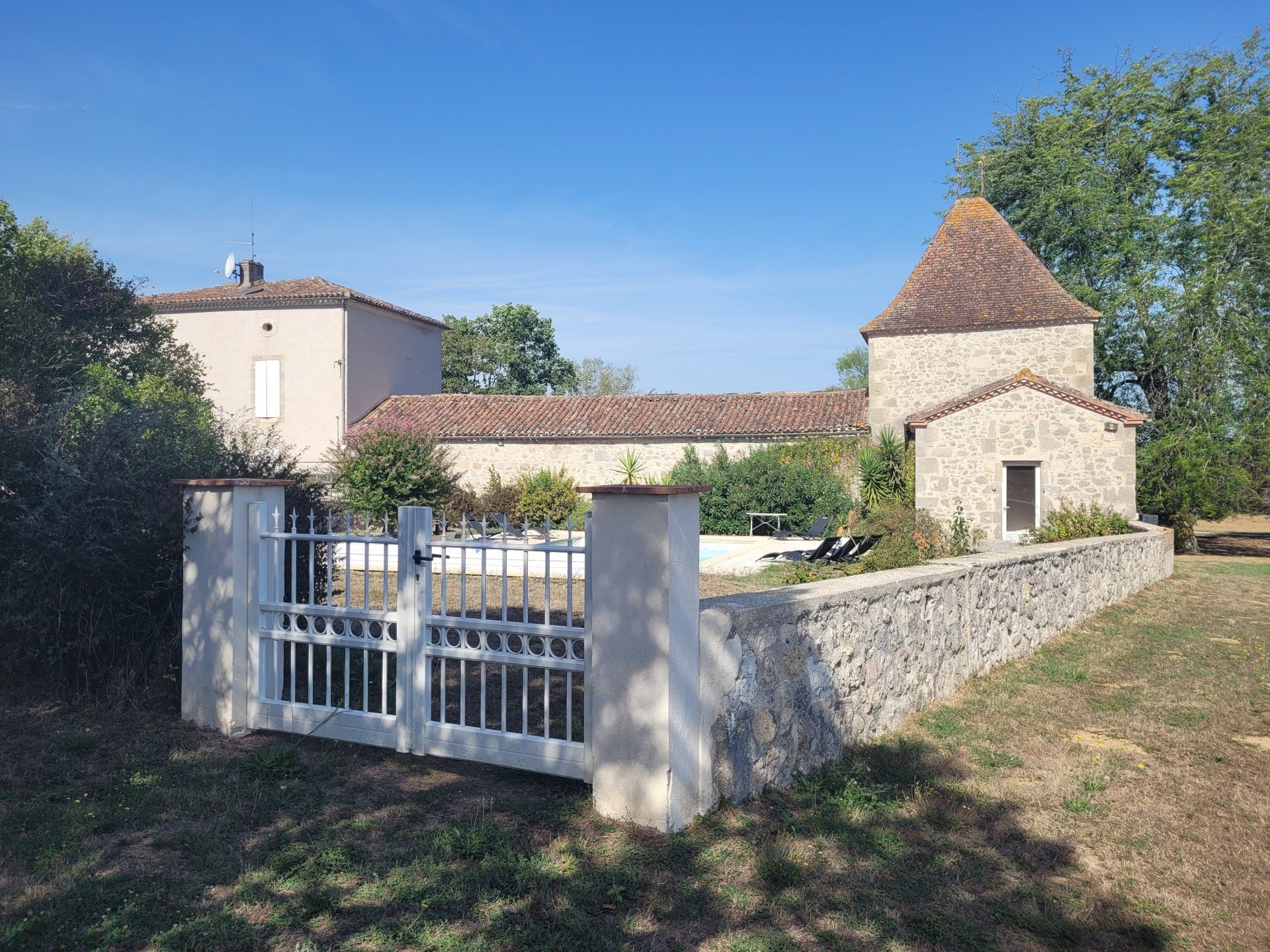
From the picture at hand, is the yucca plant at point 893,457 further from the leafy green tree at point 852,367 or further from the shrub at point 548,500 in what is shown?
the leafy green tree at point 852,367

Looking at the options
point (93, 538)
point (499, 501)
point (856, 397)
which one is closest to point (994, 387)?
point (856, 397)

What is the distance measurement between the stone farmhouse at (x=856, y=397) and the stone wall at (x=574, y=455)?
0.05 m

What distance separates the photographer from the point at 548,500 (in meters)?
22.1

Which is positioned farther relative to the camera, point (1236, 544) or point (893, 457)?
point (1236, 544)

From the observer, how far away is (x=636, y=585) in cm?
391

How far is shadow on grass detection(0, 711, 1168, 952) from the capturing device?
306cm

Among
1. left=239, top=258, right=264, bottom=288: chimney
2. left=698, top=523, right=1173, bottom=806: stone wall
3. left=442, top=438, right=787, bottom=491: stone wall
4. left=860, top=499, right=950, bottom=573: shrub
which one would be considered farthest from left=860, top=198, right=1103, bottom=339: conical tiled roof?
left=239, top=258, right=264, bottom=288: chimney

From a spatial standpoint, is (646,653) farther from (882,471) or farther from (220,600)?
(882,471)

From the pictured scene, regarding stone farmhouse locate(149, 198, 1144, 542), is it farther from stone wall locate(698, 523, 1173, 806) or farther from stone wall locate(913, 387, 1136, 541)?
stone wall locate(698, 523, 1173, 806)

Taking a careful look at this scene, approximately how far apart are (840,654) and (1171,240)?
79.2ft

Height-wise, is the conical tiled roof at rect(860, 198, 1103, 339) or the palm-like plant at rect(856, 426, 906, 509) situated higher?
the conical tiled roof at rect(860, 198, 1103, 339)

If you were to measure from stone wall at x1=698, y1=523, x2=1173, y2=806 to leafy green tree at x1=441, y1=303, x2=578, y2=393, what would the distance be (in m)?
39.7

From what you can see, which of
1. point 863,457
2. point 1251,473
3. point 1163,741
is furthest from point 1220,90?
point 1163,741

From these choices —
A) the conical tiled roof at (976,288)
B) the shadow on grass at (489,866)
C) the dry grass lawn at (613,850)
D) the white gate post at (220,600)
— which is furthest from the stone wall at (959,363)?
the white gate post at (220,600)
